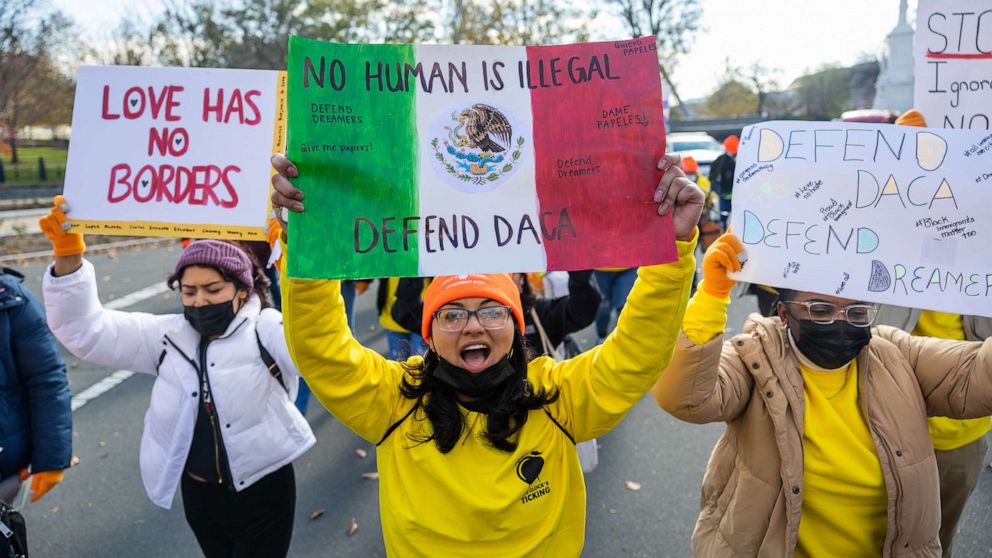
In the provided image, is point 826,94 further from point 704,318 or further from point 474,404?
point 474,404

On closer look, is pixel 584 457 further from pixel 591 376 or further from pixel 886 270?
pixel 886 270

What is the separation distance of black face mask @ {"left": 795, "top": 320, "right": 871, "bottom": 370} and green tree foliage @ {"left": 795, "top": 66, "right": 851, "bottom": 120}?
1487 inches

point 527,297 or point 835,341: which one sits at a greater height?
point 835,341

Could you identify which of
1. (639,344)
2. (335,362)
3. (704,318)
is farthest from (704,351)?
(335,362)

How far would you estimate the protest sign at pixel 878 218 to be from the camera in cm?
215

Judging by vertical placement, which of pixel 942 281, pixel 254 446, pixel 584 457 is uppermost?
pixel 942 281

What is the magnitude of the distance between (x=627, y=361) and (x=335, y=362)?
826 millimetres

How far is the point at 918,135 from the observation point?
221 centimetres

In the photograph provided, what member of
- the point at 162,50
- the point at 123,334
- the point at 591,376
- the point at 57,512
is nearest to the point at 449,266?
the point at 591,376

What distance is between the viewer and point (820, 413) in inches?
87.4

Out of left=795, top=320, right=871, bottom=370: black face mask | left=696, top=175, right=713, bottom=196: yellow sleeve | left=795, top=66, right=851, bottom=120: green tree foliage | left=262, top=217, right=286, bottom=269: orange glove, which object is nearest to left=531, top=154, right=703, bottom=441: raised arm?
left=795, top=320, right=871, bottom=370: black face mask

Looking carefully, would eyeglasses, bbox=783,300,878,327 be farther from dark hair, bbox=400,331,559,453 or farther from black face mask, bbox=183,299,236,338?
black face mask, bbox=183,299,236,338

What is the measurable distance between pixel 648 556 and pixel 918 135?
2412mm

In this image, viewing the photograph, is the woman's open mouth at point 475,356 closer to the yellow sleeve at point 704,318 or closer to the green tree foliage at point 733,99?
the yellow sleeve at point 704,318
